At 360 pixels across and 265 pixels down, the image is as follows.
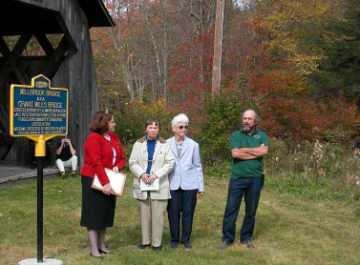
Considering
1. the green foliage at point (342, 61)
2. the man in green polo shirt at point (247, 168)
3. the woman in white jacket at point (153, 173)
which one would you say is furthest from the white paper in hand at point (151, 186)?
the green foliage at point (342, 61)

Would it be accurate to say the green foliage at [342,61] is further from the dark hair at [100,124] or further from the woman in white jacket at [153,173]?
the dark hair at [100,124]

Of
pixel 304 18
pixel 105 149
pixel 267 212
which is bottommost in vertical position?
pixel 267 212

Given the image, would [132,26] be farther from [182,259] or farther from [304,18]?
[182,259]

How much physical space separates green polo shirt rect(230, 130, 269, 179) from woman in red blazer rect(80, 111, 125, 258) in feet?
5.40

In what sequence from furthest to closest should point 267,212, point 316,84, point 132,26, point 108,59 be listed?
point 132,26 < point 108,59 < point 316,84 < point 267,212

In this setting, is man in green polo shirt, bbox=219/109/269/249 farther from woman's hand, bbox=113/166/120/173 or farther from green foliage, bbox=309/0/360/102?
green foliage, bbox=309/0/360/102

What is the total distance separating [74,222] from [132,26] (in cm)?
2666

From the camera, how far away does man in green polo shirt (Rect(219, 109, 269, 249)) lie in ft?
20.7

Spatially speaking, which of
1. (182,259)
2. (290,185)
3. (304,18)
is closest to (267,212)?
(290,185)

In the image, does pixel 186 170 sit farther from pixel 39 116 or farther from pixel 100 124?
pixel 39 116

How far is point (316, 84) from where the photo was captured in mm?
21234

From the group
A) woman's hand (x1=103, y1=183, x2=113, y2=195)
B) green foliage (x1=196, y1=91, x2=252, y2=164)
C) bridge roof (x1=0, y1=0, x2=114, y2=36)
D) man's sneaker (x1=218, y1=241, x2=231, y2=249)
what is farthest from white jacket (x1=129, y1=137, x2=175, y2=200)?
green foliage (x1=196, y1=91, x2=252, y2=164)

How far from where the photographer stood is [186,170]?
20.5ft

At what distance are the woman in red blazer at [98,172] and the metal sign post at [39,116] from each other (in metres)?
0.43
